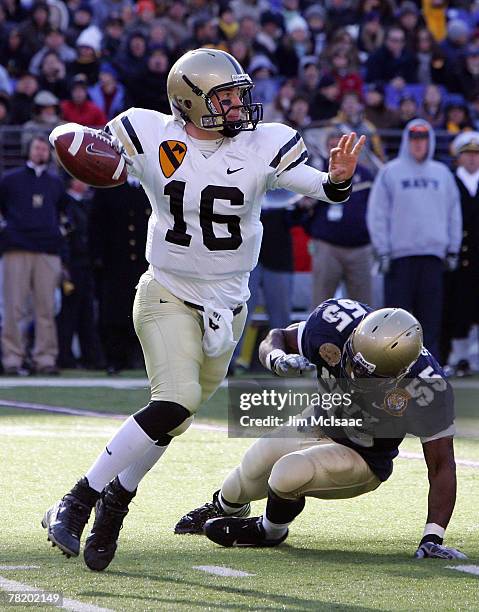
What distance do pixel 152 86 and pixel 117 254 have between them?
276cm

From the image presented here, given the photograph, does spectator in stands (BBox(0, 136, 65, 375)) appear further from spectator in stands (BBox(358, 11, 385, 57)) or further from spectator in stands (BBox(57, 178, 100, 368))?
spectator in stands (BBox(358, 11, 385, 57))

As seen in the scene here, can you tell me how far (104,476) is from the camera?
4129 mm

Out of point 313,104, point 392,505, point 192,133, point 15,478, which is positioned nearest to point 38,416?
point 15,478

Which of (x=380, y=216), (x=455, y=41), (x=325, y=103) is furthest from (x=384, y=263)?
(x=455, y=41)

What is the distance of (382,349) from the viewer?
421 cm

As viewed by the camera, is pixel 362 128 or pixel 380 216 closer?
pixel 380 216

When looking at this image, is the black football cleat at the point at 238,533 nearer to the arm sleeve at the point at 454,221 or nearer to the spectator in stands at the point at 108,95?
the arm sleeve at the point at 454,221

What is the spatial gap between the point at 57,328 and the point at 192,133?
6460 mm

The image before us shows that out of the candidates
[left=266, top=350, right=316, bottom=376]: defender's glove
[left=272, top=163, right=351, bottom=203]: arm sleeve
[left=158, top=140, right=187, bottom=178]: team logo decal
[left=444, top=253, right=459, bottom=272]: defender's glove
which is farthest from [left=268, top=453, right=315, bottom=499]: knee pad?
[left=444, top=253, right=459, bottom=272]: defender's glove

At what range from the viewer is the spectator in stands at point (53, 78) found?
40.6 feet

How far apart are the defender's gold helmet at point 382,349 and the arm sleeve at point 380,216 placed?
517cm

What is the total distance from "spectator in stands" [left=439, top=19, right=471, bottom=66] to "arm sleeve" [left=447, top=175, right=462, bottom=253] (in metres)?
4.82

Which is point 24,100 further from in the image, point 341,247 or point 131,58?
point 341,247

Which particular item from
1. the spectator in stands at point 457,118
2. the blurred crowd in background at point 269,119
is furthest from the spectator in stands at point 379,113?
the spectator in stands at point 457,118
